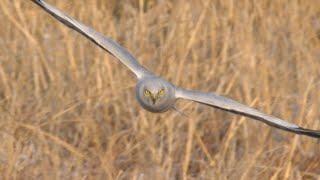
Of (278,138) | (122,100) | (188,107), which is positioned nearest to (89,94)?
(122,100)

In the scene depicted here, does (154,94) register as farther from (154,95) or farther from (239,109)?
(239,109)

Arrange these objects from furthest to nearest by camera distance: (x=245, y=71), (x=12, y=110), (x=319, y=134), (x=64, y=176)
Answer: (x=245, y=71), (x=12, y=110), (x=64, y=176), (x=319, y=134)

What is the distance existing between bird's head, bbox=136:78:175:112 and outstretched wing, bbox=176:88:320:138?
0.14ft

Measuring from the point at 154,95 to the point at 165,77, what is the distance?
38.0 inches

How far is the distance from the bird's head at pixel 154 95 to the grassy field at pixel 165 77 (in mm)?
352

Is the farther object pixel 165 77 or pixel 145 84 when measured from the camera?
pixel 165 77

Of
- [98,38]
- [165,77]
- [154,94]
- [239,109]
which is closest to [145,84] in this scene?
[154,94]

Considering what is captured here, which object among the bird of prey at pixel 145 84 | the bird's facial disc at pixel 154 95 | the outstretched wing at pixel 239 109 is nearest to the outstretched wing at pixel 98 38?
the bird of prey at pixel 145 84

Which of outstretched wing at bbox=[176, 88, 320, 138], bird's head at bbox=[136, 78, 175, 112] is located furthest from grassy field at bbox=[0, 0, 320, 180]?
outstretched wing at bbox=[176, 88, 320, 138]

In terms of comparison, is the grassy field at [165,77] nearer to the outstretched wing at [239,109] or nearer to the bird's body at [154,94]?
the bird's body at [154,94]

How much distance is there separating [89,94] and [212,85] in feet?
2.02

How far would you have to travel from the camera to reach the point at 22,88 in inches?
201

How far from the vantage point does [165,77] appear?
5.16 m

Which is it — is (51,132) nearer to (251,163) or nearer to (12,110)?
(12,110)
